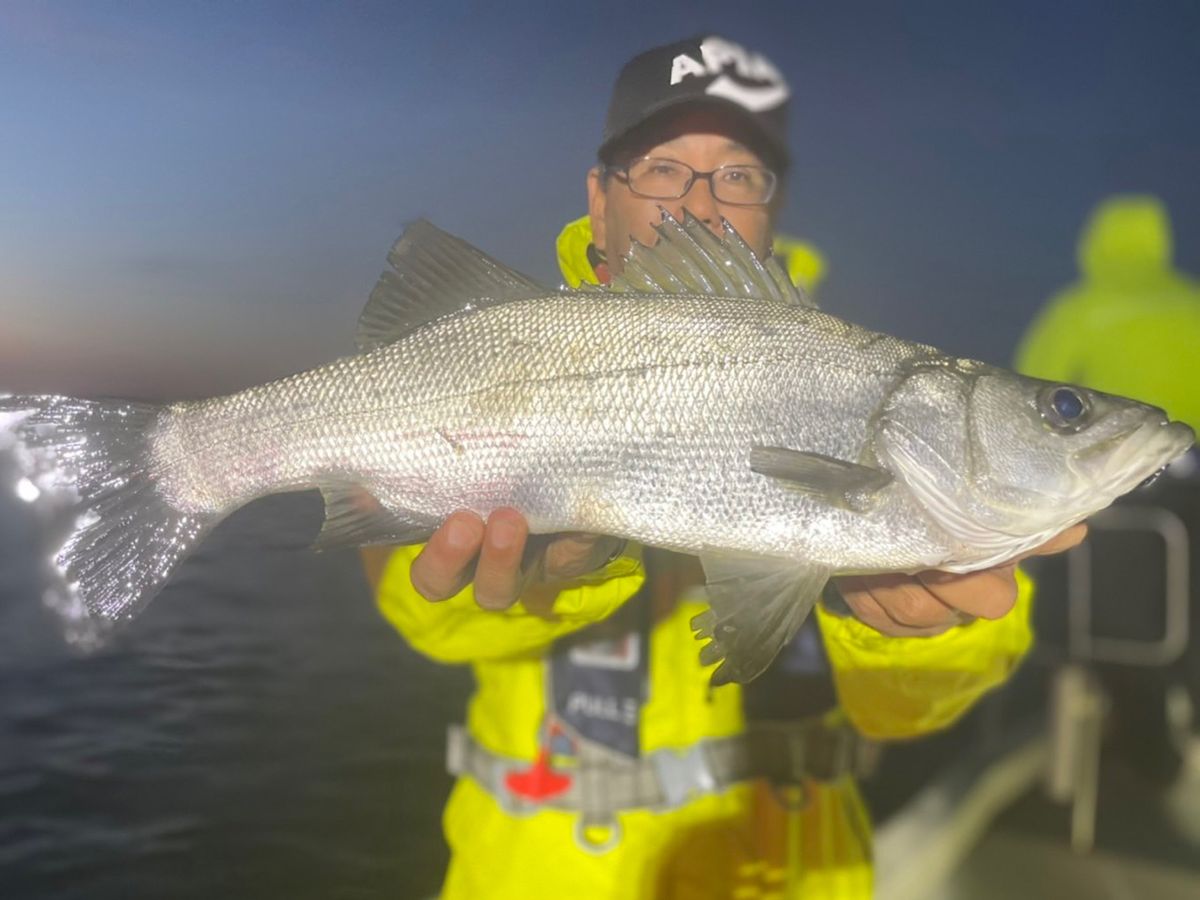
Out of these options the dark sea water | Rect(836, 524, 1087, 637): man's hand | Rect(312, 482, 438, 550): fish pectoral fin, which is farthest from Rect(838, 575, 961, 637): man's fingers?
the dark sea water

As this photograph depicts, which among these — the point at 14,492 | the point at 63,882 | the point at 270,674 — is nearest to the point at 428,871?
the point at 63,882

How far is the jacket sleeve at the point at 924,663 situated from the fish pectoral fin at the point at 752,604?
0.38m

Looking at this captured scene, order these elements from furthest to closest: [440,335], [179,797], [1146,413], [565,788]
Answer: [179,797], [565,788], [440,335], [1146,413]

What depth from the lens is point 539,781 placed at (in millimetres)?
1759

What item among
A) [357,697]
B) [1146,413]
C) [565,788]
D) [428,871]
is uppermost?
[1146,413]

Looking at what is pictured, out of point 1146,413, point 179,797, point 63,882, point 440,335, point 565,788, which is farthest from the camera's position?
point 179,797

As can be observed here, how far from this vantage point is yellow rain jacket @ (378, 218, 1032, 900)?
1.51 metres

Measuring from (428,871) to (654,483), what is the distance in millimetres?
4120

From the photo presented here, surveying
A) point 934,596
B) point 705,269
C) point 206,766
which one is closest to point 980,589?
point 934,596

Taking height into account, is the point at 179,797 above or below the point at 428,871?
above

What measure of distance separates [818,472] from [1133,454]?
42 centimetres

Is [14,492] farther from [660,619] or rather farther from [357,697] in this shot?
[357,697]

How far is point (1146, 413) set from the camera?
1.07m

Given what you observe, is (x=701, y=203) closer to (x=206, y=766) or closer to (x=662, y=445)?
(x=662, y=445)
